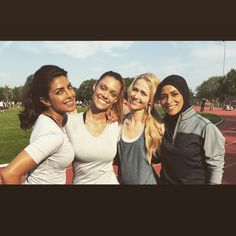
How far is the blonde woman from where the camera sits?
130 inches

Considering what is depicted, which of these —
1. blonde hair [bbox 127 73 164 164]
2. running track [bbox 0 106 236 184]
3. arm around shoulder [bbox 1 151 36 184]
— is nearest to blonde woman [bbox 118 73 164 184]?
blonde hair [bbox 127 73 164 164]

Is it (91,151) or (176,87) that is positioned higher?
(176,87)

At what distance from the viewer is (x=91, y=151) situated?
3.16 metres

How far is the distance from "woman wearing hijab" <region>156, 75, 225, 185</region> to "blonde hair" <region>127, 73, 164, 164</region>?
9 cm

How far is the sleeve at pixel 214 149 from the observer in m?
3.18

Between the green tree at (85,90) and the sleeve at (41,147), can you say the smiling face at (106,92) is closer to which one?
the green tree at (85,90)

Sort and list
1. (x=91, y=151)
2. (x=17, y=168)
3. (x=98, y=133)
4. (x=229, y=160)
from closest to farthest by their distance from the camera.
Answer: (x=17, y=168) < (x=91, y=151) < (x=98, y=133) < (x=229, y=160)

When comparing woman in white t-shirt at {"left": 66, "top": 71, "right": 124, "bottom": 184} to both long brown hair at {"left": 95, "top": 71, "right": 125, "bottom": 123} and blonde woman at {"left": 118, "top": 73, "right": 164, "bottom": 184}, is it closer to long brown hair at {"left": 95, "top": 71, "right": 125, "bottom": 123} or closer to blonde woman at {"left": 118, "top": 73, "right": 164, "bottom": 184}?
long brown hair at {"left": 95, "top": 71, "right": 125, "bottom": 123}

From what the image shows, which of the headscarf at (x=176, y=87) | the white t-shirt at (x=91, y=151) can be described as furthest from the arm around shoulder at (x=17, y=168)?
the headscarf at (x=176, y=87)

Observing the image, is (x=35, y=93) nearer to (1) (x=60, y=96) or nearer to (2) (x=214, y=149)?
(1) (x=60, y=96)

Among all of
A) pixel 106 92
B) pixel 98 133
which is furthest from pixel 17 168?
pixel 106 92

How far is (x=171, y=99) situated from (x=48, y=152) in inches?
54.3
